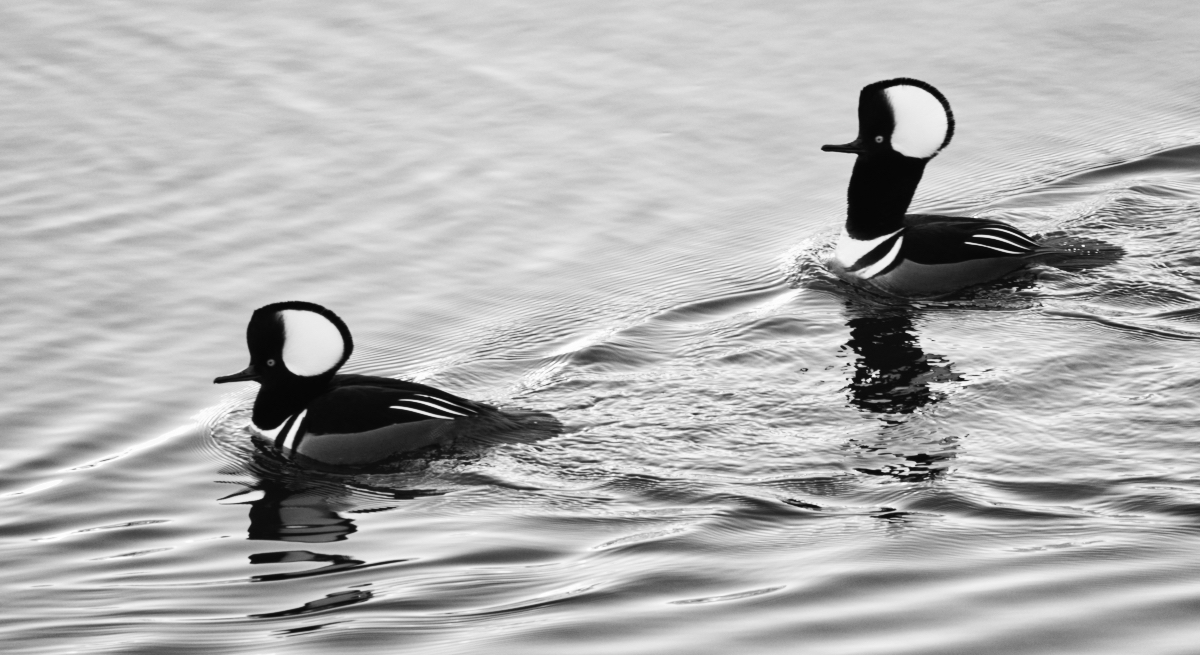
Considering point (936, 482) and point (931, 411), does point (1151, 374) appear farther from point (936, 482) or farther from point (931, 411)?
point (936, 482)

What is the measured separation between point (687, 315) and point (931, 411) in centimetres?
201

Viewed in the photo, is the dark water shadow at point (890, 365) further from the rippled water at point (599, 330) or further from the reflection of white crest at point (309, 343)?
the reflection of white crest at point (309, 343)

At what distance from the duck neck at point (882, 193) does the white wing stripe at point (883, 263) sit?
0.65 feet

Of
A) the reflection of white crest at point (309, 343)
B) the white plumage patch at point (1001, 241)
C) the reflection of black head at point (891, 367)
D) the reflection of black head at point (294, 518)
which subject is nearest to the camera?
the reflection of black head at point (294, 518)

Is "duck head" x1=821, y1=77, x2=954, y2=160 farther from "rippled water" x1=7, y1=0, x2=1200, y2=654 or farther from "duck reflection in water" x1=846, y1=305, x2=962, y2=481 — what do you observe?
"duck reflection in water" x1=846, y1=305, x2=962, y2=481

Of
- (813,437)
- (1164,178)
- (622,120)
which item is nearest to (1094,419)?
(813,437)

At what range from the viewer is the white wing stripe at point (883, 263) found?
1036cm

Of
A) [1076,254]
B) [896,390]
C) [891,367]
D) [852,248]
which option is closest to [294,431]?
[896,390]

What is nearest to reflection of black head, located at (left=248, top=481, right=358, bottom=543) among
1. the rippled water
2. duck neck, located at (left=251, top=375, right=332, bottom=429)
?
the rippled water

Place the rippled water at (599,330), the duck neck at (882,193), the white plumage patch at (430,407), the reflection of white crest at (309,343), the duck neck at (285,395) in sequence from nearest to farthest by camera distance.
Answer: the rippled water at (599,330)
the white plumage patch at (430,407)
the reflection of white crest at (309,343)
the duck neck at (285,395)
the duck neck at (882,193)

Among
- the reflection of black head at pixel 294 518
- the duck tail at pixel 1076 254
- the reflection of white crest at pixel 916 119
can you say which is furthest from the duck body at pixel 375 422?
the duck tail at pixel 1076 254

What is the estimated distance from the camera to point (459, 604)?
6.32 meters

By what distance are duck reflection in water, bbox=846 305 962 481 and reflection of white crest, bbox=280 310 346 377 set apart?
266 centimetres

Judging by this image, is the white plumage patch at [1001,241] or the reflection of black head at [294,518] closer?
the reflection of black head at [294,518]
